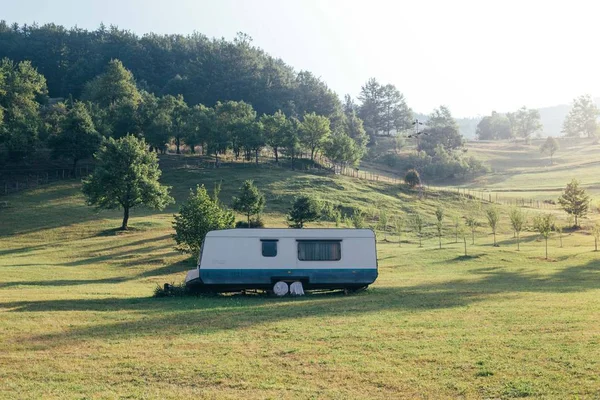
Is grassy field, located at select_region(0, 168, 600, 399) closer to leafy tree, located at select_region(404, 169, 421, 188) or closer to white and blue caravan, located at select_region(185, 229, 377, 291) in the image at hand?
white and blue caravan, located at select_region(185, 229, 377, 291)

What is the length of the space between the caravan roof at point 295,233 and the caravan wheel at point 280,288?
89.0 inches

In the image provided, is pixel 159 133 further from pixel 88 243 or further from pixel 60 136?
pixel 88 243

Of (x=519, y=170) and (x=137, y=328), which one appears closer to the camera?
(x=137, y=328)

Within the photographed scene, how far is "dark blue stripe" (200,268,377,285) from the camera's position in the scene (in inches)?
1086

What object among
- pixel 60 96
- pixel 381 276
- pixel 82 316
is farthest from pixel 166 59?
pixel 82 316

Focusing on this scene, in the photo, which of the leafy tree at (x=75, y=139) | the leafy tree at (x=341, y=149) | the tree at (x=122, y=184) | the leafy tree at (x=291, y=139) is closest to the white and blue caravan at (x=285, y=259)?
the tree at (x=122, y=184)

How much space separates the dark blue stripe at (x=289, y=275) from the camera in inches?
1086

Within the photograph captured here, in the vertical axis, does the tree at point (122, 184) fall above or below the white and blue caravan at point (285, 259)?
above

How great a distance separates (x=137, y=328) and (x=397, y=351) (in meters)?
8.67

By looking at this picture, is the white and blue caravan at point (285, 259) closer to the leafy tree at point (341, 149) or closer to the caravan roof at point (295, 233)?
the caravan roof at point (295, 233)

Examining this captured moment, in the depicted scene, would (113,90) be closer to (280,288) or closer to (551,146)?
(280,288)

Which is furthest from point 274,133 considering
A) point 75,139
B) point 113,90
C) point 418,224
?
point 418,224

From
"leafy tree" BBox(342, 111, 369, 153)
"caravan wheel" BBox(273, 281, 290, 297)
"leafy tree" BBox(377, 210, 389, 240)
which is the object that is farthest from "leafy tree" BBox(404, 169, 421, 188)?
"caravan wheel" BBox(273, 281, 290, 297)

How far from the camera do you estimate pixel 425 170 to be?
445ft
